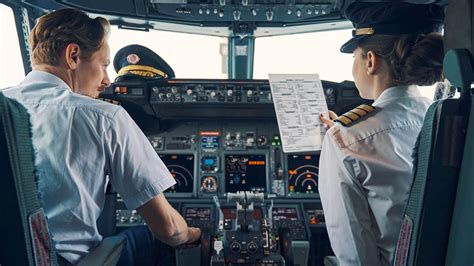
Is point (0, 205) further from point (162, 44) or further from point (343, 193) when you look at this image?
point (162, 44)

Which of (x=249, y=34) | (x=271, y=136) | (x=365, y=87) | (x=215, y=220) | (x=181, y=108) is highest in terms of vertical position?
(x=249, y=34)

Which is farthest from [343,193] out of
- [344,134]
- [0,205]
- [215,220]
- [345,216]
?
[215,220]

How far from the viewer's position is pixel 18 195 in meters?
1.07

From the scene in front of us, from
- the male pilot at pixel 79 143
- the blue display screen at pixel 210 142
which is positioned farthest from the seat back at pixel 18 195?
the blue display screen at pixel 210 142

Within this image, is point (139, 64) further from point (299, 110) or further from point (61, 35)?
→ point (61, 35)

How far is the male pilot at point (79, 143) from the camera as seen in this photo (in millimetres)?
1465

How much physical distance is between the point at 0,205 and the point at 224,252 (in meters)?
1.21

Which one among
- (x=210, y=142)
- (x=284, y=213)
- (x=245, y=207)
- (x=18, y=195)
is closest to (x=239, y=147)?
(x=210, y=142)

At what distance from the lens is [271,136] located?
9.94 ft

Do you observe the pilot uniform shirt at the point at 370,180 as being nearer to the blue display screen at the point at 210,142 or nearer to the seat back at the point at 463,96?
the seat back at the point at 463,96

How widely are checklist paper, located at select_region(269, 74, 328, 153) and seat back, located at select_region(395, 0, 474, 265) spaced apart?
1.03 metres

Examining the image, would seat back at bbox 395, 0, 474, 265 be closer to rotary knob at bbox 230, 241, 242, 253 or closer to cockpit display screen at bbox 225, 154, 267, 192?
rotary knob at bbox 230, 241, 242, 253

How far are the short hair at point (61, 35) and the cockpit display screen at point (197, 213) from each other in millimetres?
1388

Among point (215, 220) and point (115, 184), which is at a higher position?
point (115, 184)
